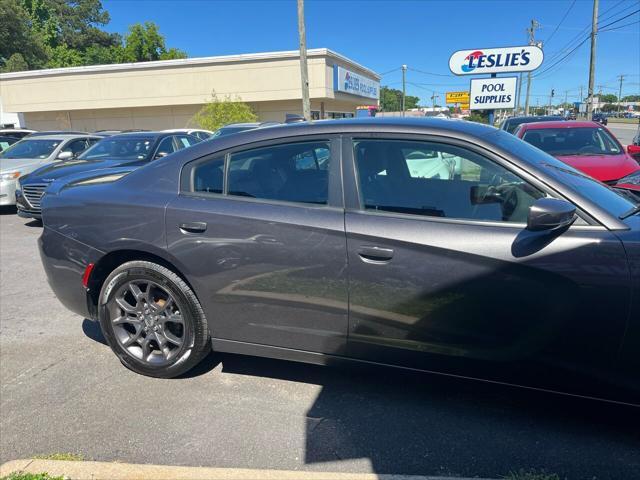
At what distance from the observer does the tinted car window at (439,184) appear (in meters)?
2.42

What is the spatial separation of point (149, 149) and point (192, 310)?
6489mm

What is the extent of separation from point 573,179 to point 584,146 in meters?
6.21

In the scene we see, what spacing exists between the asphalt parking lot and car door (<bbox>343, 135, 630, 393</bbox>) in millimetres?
246

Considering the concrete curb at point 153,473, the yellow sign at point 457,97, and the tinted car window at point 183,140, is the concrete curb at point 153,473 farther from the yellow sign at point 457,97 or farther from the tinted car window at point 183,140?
the yellow sign at point 457,97

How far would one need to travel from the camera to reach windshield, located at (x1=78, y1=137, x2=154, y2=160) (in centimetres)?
856

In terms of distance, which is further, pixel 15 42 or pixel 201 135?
pixel 15 42

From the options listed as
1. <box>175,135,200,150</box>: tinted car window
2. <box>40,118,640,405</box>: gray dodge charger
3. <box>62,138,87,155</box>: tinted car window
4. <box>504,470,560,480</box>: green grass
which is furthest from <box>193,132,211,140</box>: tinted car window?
<box>504,470,560,480</box>: green grass

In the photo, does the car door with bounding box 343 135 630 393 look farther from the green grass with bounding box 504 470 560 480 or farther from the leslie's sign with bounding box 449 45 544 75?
the leslie's sign with bounding box 449 45 544 75

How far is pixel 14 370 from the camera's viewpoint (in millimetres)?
3369

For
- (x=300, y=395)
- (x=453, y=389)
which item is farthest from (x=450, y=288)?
(x=300, y=395)

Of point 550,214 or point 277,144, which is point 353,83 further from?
point 550,214

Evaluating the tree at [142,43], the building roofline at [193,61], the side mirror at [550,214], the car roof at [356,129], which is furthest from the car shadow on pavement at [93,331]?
the tree at [142,43]

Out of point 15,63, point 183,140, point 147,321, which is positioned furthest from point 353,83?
point 147,321

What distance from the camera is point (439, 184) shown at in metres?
2.71
